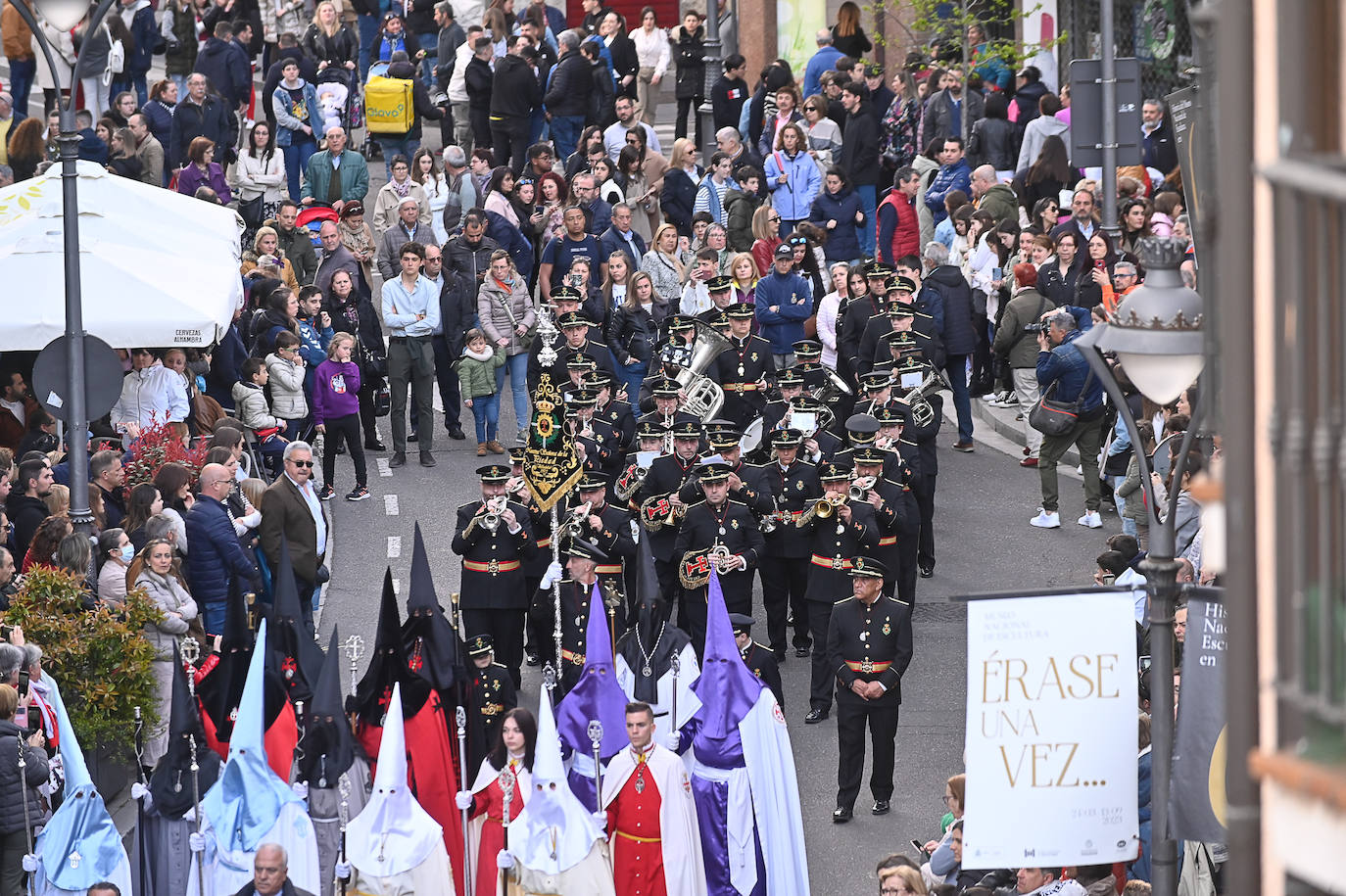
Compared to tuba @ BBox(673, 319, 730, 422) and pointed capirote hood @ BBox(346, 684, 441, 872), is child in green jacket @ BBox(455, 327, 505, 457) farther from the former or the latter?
pointed capirote hood @ BBox(346, 684, 441, 872)

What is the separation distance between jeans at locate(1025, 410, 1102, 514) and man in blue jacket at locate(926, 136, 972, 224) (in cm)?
540

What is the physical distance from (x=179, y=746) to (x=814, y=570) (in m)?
5.36

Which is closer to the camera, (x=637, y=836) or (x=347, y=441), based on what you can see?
(x=637, y=836)

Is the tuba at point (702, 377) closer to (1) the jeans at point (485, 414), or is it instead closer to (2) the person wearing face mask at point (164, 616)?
(1) the jeans at point (485, 414)

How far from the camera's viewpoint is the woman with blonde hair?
21188 mm

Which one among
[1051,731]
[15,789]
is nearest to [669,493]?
[15,789]

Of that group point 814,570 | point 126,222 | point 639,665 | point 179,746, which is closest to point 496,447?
point 126,222

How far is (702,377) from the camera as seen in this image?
60.3ft

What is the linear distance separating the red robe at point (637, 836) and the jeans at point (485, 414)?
8.60m

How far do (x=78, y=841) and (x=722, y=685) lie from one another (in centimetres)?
364

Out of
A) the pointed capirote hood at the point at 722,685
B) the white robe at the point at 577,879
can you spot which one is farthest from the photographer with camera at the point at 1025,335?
the white robe at the point at 577,879

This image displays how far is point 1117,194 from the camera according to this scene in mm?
20641

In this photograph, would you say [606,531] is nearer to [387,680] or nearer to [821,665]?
[821,665]

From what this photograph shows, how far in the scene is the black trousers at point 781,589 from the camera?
1636 centimetres
